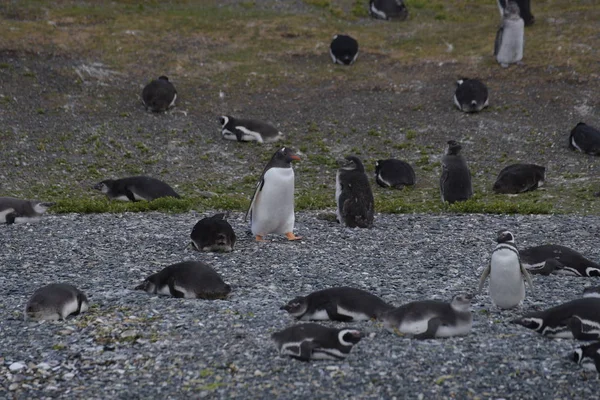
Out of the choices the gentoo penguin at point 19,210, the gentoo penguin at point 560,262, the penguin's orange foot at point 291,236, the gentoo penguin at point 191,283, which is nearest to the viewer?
the gentoo penguin at point 191,283

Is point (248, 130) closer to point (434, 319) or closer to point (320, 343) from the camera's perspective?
point (434, 319)

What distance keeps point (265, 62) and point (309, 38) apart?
220 cm

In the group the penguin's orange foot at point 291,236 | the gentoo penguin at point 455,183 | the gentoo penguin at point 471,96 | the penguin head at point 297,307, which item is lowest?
the penguin's orange foot at point 291,236

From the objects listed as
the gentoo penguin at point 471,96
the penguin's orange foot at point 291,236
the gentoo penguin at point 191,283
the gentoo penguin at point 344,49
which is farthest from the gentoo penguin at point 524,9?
the gentoo penguin at point 191,283

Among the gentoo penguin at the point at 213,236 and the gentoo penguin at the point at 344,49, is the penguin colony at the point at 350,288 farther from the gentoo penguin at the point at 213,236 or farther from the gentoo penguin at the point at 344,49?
the gentoo penguin at the point at 344,49

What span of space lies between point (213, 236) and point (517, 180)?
6.65 m

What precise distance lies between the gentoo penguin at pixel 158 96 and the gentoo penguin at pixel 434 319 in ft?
43.0

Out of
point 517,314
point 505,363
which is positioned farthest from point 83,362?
point 517,314

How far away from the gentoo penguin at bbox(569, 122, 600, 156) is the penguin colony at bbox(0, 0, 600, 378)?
0.06ft

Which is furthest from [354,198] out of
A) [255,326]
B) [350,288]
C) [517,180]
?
[255,326]

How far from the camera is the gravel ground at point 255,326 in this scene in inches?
256

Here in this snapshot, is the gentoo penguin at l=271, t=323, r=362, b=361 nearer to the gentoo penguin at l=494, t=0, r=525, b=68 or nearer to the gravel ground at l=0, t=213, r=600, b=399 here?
the gravel ground at l=0, t=213, r=600, b=399

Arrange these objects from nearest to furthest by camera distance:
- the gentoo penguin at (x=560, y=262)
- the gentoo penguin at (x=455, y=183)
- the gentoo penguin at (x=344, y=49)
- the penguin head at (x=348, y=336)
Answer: the penguin head at (x=348, y=336) < the gentoo penguin at (x=560, y=262) < the gentoo penguin at (x=455, y=183) < the gentoo penguin at (x=344, y=49)

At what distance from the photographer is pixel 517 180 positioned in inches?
600
